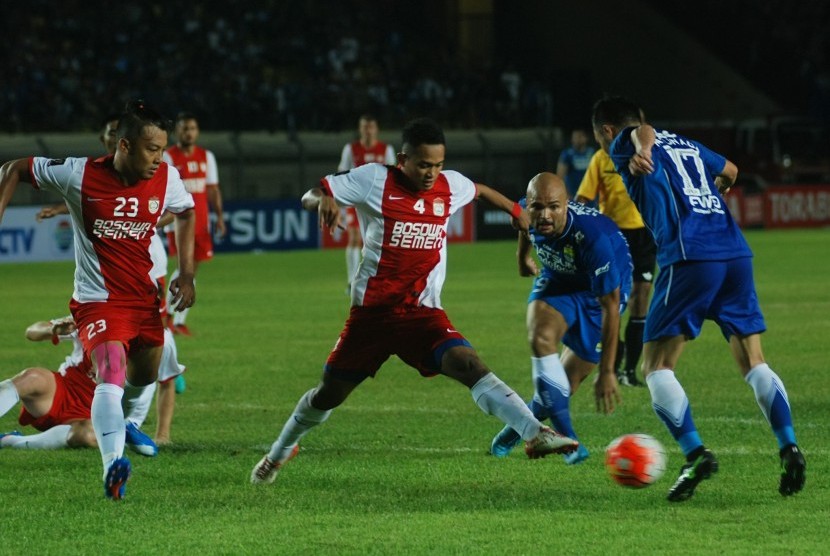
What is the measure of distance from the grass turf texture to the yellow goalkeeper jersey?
1.28m

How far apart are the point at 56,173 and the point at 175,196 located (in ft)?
2.11

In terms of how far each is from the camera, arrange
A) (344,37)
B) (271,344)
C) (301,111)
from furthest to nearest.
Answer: (344,37)
(301,111)
(271,344)

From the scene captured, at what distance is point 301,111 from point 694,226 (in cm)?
2571

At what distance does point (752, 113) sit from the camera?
138 ft

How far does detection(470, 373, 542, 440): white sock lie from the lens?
655 centimetres

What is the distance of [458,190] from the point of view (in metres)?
7.16

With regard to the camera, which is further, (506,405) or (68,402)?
(68,402)

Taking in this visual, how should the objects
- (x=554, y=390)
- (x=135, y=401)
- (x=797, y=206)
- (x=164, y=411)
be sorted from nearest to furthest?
(x=135, y=401), (x=554, y=390), (x=164, y=411), (x=797, y=206)

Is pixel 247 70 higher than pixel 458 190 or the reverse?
the reverse

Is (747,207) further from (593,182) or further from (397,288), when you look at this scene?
(397,288)

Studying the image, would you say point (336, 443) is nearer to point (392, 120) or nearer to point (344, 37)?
point (392, 120)

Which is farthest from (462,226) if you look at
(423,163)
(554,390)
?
(423,163)

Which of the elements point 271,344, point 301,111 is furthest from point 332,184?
point 301,111

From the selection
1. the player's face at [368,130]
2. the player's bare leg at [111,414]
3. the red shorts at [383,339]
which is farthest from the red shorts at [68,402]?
the player's face at [368,130]
